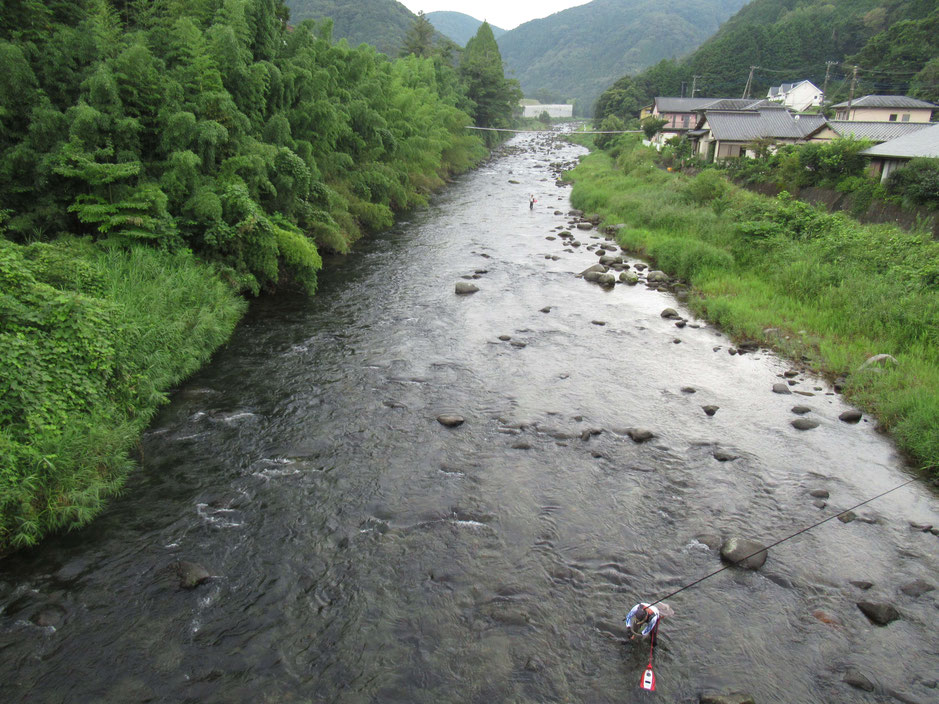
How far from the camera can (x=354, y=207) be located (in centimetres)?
2170

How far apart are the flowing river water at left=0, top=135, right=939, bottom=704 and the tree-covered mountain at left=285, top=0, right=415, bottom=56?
300ft

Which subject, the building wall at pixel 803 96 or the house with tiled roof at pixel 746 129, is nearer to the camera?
the house with tiled roof at pixel 746 129

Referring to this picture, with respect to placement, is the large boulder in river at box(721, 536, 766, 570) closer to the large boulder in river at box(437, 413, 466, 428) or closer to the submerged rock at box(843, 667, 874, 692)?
the submerged rock at box(843, 667, 874, 692)

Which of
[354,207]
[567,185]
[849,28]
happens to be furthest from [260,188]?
[849,28]

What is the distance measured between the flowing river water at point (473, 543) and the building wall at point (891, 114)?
45.9 m

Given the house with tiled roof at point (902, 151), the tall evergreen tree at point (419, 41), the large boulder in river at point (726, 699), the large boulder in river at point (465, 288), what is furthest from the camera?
the tall evergreen tree at point (419, 41)

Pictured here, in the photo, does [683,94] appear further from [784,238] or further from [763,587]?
[763,587]

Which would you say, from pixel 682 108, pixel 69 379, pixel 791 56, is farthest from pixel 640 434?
pixel 791 56

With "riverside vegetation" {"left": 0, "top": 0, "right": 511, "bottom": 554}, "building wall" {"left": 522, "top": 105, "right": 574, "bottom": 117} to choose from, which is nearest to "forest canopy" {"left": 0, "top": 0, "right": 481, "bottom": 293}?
"riverside vegetation" {"left": 0, "top": 0, "right": 511, "bottom": 554}

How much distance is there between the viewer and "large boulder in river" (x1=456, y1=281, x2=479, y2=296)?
54.6 ft

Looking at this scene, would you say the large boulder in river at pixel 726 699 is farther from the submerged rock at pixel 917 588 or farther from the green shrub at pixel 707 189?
the green shrub at pixel 707 189

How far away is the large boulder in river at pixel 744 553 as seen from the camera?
700 centimetres

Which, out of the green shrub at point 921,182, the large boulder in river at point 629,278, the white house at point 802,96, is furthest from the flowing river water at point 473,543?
the white house at point 802,96

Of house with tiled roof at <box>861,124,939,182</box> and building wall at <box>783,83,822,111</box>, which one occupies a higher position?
building wall at <box>783,83,822,111</box>
